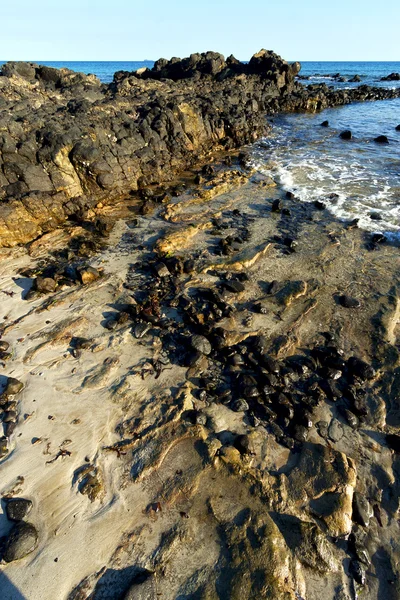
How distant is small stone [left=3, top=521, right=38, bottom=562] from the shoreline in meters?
0.16

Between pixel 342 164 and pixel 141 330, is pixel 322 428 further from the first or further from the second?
pixel 342 164

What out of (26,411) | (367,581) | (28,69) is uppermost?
(28,69)

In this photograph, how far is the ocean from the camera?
1833 cm

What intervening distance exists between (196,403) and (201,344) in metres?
1.97

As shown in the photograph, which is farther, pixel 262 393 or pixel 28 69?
pixel 28 69

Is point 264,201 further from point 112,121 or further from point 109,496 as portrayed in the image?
point 109,496

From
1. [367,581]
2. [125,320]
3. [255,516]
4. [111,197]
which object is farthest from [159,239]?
[367,581]

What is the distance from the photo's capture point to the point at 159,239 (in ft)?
50.8

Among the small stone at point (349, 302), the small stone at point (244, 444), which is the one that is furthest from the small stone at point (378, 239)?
the small stone at point (244, 444)

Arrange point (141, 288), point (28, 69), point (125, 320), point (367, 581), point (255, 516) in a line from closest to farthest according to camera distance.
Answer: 1. point (367, 581)
2. point (255, 516)
3. point (125, 320)
4. point (141, 288)
5. point (28, 69)

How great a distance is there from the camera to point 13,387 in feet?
29.8

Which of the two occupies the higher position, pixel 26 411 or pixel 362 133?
pixel 362 133

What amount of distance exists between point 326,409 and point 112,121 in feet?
75.7

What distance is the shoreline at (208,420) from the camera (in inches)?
238
